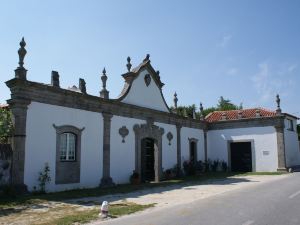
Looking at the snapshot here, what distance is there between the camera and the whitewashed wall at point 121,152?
18.2 m

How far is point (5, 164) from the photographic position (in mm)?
13102

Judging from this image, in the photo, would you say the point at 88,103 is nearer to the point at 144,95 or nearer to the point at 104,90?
the point at 104,90

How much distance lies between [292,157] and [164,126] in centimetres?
1294

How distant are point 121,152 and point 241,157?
13.4 m

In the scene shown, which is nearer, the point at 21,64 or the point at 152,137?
the point at 21,64

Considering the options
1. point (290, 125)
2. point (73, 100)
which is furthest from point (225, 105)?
point (73, 100)

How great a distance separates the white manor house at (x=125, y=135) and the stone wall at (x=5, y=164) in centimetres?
21

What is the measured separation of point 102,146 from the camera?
57.5 ft

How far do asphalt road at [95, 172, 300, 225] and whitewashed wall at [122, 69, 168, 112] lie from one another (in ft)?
32.8

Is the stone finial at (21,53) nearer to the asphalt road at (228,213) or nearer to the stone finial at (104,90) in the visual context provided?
the stone finial at (104,90)

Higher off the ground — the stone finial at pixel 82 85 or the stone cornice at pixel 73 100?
the stone finial at pixel 82 85

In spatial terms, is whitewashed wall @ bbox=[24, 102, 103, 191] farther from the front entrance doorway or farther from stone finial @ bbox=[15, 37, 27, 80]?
the front entrance doorway

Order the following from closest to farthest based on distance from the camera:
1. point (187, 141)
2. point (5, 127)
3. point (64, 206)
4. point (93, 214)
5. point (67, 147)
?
point (93, 214) < point (64, 206) < point (5, 127) < point (67, 147) < point (187, 141)

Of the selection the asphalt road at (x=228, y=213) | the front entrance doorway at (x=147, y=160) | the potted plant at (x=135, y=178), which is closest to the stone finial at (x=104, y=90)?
the front entrance doorway at (x=147, y=160)
